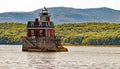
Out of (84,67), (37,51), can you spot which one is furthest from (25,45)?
(84,67)

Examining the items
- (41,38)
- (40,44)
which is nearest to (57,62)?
(40,44)

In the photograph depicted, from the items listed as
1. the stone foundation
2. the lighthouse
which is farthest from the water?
Answer: the lighthouse

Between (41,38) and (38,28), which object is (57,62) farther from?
(38,28)

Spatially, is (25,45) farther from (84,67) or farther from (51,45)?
(84,67)

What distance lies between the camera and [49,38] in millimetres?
132250

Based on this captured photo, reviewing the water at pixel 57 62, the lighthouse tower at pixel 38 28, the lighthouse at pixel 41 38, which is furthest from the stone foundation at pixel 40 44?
the water at pixel 57 62

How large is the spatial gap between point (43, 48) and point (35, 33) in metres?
5.54

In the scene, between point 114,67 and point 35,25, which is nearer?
point 114,67

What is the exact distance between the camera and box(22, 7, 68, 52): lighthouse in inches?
5182

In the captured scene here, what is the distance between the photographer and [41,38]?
132 metres

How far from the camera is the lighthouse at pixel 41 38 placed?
13162cm

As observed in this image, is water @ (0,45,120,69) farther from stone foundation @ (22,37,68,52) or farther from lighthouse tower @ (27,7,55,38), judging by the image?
lighthouse tower @ (27,7,55,38)

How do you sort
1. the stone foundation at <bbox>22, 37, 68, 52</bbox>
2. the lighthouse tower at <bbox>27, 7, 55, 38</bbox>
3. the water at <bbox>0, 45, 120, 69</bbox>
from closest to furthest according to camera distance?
the water at <bbox>0, 45, 120, 69</bbox> → the stone foundation at <bbox>22, 37, 68, 52</bbox> → the lighthouse tower at <bbox>27, 7, 55, 38</bbox>

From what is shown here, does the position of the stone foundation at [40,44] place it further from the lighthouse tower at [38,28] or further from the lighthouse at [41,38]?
the lighthouse tower at [38,28]
